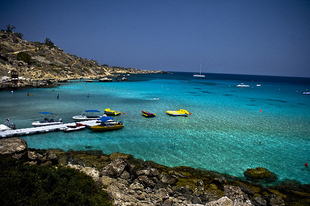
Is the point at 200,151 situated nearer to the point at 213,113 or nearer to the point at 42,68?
the point at 213,113

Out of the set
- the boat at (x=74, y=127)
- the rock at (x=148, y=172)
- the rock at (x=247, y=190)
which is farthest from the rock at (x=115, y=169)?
the boat at (x=74, y=127)

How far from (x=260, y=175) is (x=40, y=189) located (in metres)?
17.2

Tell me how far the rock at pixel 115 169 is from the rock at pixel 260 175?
1139 centimetres

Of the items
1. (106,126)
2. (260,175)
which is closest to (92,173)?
(106,126)

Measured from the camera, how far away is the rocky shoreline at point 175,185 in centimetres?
1141

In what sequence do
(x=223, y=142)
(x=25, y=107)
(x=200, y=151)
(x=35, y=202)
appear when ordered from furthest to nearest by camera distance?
(x=25, y=107)
(x=223, y=142)
(x=200, y=151)
(x=35, y=202)

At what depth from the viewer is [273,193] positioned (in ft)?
44.0

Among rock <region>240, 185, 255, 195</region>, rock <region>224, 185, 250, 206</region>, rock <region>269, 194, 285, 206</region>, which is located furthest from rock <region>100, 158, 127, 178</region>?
rock <region>269, 194, 285, 206</region>

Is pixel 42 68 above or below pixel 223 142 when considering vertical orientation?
above

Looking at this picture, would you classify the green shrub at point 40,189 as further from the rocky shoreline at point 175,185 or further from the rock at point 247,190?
the rock at point 247,190

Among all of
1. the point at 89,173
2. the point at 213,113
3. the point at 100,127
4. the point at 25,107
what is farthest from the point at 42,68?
the point at 89,173

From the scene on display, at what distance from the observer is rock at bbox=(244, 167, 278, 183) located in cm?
1566

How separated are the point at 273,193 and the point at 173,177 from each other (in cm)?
776

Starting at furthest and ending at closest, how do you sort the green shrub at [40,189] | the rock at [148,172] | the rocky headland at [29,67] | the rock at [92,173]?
the rocky headland at [29,67]
the rock at [148,172]
the rock at [92,173]
the green shrub at [40,189]
